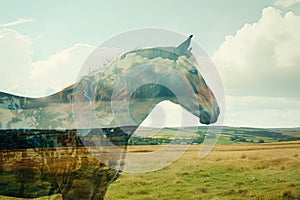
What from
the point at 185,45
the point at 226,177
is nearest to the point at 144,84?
the point at 185,45

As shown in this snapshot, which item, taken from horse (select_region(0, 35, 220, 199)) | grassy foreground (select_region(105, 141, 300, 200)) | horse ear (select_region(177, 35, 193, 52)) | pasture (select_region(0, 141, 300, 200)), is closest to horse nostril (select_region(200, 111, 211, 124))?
horse (select_region(0, 35, 220, 199))

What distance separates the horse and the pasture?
3.09 metres

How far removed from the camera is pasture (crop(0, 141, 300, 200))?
5.28m

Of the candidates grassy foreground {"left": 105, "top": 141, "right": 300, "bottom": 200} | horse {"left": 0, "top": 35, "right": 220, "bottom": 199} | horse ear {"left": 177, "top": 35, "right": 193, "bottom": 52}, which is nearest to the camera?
horse {"left": 0, "top": 35, "right": 220, "bottom": 199}

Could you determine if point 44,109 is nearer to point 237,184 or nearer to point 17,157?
point 17,157

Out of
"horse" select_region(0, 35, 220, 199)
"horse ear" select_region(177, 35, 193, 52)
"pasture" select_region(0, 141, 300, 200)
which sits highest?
"horse ear" select_region(177, 35, 193, 52)

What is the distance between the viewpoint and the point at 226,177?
225 inches

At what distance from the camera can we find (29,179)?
7.61ft

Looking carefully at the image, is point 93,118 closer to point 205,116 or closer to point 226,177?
point 205,116

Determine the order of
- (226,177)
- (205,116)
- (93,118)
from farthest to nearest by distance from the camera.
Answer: (226,177)
(205,116)
(93,118)

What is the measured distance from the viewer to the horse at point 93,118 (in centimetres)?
215

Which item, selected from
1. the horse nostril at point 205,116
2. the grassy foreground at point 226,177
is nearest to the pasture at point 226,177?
the grassy foreground at point 226,177

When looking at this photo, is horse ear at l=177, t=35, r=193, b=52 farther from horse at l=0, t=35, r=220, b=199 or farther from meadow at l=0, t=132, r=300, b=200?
meadow at l=0, t=132, r=300, b=200

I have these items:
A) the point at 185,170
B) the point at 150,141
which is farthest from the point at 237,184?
the point at 150,141
